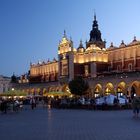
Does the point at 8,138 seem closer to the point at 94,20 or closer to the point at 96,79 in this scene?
the point at 96,79

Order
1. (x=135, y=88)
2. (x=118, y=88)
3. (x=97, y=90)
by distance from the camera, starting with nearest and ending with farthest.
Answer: (x=135, y=88) < (x=118, y=88) < (x=97, y=90)

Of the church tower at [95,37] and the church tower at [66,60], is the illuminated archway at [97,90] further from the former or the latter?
the church tower at [95,37]

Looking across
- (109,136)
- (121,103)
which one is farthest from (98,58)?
Answer: (109,136)

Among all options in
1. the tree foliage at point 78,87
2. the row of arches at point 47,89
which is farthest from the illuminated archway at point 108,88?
the row of arches at point 47,89

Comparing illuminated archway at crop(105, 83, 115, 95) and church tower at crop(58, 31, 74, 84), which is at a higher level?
church tower at crop(58, 31, 74, 84)

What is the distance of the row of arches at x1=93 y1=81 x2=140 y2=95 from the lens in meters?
75.2

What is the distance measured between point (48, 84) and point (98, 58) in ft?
65.7

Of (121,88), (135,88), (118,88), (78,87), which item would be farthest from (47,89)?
(135,88)

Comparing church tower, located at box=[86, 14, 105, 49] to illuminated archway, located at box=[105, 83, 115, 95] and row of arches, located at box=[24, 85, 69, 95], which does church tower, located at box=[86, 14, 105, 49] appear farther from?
illuminated archway, located at box=[105, 83, 115, 95]

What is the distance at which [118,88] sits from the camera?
7994 centimetres

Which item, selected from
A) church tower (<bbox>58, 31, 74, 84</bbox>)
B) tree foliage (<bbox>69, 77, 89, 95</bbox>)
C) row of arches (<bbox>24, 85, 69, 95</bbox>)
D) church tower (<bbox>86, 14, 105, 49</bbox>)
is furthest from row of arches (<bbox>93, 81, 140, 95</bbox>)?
church tower (<bbox>86, 14, 105, 49</bbox>)

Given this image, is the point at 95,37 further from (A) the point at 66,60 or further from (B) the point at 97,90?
(B) the point at 97,90

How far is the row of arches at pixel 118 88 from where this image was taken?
2963 inches

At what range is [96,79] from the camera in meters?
85.4
